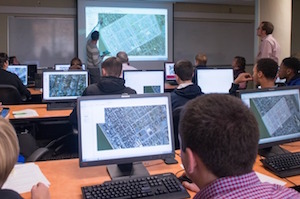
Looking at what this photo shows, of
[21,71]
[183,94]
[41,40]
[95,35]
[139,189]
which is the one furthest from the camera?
[41,40]

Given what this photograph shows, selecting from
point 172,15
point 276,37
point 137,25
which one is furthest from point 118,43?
point 276,37

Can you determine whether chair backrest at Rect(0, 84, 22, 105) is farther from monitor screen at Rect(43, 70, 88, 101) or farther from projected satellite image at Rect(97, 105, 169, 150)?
projected satellite image at Rect(97, 105, 169, 150)

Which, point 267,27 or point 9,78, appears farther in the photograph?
point 267,27

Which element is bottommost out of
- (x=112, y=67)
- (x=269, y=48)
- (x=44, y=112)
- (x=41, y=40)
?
(x=44, y=112)

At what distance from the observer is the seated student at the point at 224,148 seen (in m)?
0.94

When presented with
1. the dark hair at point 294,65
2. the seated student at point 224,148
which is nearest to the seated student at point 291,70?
the dark hair at point 294,65

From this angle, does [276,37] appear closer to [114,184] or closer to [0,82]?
[0,82]

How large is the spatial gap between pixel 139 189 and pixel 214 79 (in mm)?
3430

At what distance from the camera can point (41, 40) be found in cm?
791

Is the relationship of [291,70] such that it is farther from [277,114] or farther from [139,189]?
[139,189]

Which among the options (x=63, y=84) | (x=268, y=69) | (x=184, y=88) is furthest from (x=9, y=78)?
(x=268, y=69)

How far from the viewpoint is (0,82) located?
468 cm

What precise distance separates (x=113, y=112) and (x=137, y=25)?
7.07 metres

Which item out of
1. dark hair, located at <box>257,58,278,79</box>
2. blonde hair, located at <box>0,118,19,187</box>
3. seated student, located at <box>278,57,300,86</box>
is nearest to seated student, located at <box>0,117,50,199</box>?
blonde hair, located at <box>0,118,19,187</box>
